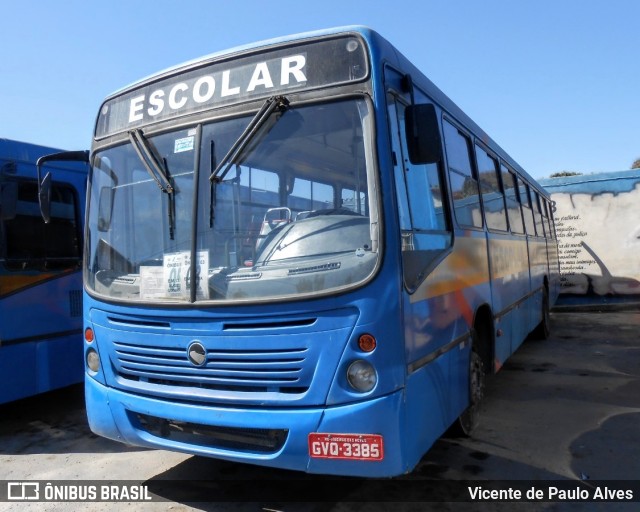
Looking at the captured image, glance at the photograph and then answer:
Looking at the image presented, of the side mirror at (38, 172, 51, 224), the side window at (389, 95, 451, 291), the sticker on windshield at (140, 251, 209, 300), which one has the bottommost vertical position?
the sticker on windshield at (140, 251, 209, 300)

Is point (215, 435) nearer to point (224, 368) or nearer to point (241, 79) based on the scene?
point (224, 368)

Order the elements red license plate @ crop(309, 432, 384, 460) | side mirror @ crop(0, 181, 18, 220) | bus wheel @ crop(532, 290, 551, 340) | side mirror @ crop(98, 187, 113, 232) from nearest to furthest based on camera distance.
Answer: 1. red license plate @ crop(309, 432, 384, 460)
2. side mirror @ crop(98, 187, 113, 232)
3. side mirror @ crop(0, 181, 18, 220)
4. bus wheel @ crop(532, 290, 551, 340)

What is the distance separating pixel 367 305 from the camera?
115 inches

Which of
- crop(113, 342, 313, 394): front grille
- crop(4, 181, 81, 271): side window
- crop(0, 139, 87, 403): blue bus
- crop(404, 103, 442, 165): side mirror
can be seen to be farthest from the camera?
crop(4, 181, 81, 271): side window

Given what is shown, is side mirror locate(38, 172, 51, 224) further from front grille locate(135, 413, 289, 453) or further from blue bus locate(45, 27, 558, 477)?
front grille locate(135, 413, 289, 453)

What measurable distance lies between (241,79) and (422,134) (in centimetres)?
A: 120

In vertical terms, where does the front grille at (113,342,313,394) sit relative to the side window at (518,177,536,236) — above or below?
below

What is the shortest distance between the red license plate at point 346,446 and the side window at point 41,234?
154 inches

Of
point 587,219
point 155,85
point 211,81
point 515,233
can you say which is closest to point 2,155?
point 155,85

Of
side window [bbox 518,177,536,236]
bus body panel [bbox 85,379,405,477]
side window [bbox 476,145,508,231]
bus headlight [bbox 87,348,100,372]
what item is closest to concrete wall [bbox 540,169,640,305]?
side window [bbox 518,177,536,236]

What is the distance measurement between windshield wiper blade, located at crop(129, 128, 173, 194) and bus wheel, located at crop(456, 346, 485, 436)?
2.74m

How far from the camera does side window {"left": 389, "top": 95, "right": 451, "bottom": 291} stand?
126 inches

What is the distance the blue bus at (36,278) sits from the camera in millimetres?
5238

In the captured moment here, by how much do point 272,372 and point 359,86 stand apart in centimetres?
172
